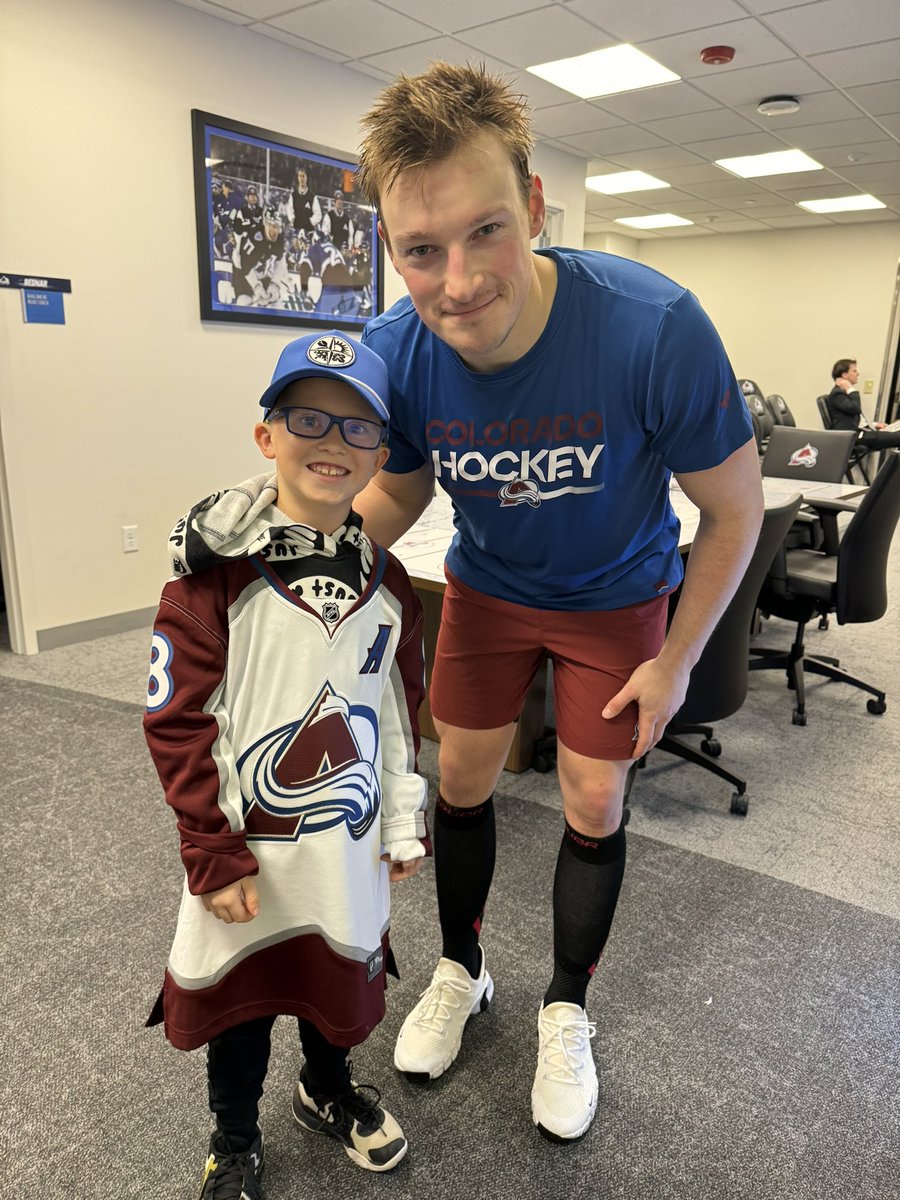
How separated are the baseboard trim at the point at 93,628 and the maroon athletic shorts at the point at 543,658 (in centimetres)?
238

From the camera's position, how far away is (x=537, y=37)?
4047mm

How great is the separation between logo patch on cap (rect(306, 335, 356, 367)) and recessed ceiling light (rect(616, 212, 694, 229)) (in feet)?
29.8

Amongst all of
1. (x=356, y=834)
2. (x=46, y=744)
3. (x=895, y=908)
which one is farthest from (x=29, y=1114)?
(x=895, y=908)

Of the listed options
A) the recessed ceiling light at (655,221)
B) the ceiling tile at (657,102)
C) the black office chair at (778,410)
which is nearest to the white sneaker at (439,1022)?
the ceiling tile at (657,102)

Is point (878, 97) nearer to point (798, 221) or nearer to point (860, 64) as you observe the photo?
point (860, 64)

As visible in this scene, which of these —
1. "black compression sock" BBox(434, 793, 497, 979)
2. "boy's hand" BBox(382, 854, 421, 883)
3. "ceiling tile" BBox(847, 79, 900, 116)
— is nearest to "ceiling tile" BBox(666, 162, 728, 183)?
"ceiling tile" BBox(847, 79, 900, 116)

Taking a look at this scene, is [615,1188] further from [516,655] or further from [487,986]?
[516,655]

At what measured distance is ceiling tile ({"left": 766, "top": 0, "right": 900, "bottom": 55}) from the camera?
366cm

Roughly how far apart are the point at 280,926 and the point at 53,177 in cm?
332

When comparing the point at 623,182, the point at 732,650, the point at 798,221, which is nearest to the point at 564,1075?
the point at 732,650

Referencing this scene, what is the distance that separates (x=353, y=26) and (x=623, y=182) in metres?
4.19

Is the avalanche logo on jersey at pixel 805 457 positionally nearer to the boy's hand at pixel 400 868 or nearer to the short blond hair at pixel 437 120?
the short blond hair at pixel 437 120

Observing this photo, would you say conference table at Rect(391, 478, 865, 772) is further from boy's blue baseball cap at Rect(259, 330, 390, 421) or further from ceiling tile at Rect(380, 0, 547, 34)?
ceiling tile at Rect(380, 0, 547, 34)

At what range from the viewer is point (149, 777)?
2.35 m
